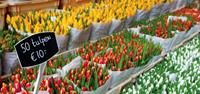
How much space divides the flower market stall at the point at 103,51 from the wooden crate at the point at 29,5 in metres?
0.01

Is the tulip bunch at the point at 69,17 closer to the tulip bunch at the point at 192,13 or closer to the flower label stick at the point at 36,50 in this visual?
the tulip bunch at the point at 192,13

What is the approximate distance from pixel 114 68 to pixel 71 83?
25.7 inches

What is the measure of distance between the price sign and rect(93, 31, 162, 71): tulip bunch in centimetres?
125

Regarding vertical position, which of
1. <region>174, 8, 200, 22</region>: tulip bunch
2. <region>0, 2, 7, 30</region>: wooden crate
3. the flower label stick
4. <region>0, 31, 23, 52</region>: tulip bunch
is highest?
the flower label stick

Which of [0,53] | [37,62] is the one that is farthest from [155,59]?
[37,62]

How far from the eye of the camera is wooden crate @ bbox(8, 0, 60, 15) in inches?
181

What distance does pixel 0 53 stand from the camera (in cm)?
336

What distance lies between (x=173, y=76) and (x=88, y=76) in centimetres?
99

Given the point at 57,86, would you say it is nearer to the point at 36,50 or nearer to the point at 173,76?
the point at 36,50

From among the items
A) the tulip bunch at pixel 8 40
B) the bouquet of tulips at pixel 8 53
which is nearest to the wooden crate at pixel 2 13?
the tulip bunch at pixel 8 40

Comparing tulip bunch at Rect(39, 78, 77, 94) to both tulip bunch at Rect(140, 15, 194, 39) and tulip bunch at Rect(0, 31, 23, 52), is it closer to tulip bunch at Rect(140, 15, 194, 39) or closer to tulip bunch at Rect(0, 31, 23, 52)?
tulip bunch at Rect(0, 31, 23, 52)

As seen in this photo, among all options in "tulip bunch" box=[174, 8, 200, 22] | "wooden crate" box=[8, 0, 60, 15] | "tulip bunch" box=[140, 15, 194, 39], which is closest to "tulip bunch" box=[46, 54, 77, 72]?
"wooden crate" box=[8, 0, 60, 15]

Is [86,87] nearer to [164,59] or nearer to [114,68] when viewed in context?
[114,68]

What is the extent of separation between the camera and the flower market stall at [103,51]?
10.3ft
